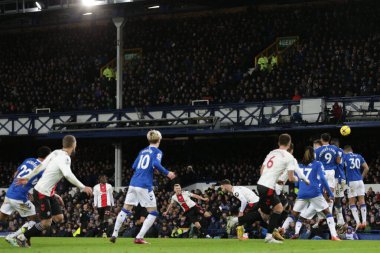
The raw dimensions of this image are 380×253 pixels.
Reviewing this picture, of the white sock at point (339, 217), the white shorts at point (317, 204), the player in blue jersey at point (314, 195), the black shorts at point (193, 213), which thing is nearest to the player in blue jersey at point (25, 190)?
the player in blue jersey at point (314, 195)

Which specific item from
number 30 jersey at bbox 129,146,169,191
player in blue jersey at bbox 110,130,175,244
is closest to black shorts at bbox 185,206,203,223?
player in blue jersey at bbox 110,130,175,244

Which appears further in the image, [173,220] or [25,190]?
[173,220]

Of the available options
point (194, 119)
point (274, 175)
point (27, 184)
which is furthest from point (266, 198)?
point (194, 119)

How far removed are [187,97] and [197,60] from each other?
126 inches

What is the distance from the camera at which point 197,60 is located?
145ft

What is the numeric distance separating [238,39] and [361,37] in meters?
6.80

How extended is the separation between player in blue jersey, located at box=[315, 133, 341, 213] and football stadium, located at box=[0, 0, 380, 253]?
3.22 metres

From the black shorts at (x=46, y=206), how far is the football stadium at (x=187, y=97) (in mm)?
10578

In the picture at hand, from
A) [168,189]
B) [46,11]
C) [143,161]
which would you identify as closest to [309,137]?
[168,189]

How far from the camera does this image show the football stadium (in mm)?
33875

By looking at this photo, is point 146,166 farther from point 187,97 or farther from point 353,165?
point 187,97

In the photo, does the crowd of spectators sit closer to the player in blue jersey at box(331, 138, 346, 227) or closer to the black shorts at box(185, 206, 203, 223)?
the black shorts at box(185, 206, 203, 223)

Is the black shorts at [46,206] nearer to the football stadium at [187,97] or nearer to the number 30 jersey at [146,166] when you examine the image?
the number 30 jersey at [146,166]

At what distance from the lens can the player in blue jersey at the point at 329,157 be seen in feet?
74.7
